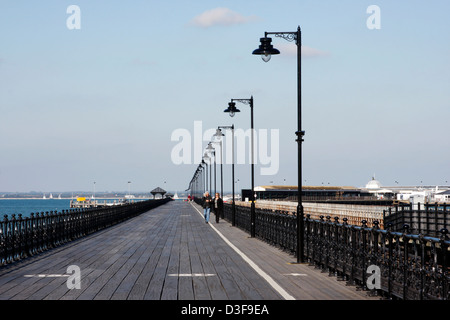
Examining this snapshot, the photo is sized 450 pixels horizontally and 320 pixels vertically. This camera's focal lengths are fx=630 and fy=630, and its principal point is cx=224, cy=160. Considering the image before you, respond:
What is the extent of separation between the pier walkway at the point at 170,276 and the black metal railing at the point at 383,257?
36cm

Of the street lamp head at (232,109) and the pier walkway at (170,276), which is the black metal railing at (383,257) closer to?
the pier walkway at (170,276)

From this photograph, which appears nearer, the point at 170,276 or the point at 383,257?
the point at 383,257

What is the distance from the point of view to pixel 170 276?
535 inches

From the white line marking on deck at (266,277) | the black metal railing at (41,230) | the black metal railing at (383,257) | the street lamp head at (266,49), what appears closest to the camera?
the black metal railing at (383,257)

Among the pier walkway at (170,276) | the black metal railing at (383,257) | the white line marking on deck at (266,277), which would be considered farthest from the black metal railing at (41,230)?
the black metal railing at (383,257)

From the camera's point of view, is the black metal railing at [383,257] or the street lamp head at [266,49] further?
the street lamp head at [266,49]

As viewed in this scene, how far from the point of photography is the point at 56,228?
22375 mm

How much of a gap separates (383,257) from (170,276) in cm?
490

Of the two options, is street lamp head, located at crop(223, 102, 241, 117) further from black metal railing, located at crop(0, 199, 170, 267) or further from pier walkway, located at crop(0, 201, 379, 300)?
pier walkway, located at crop(0, 201, 379, 300)

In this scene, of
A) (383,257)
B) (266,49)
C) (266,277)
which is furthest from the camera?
(266,49)

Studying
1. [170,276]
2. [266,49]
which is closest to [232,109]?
[266,49]

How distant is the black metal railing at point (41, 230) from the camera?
16.5m

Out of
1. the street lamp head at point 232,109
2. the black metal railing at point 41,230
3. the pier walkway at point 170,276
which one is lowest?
the pier walkway at point 170,276

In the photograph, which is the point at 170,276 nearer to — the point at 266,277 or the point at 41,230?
the point at 266,277
